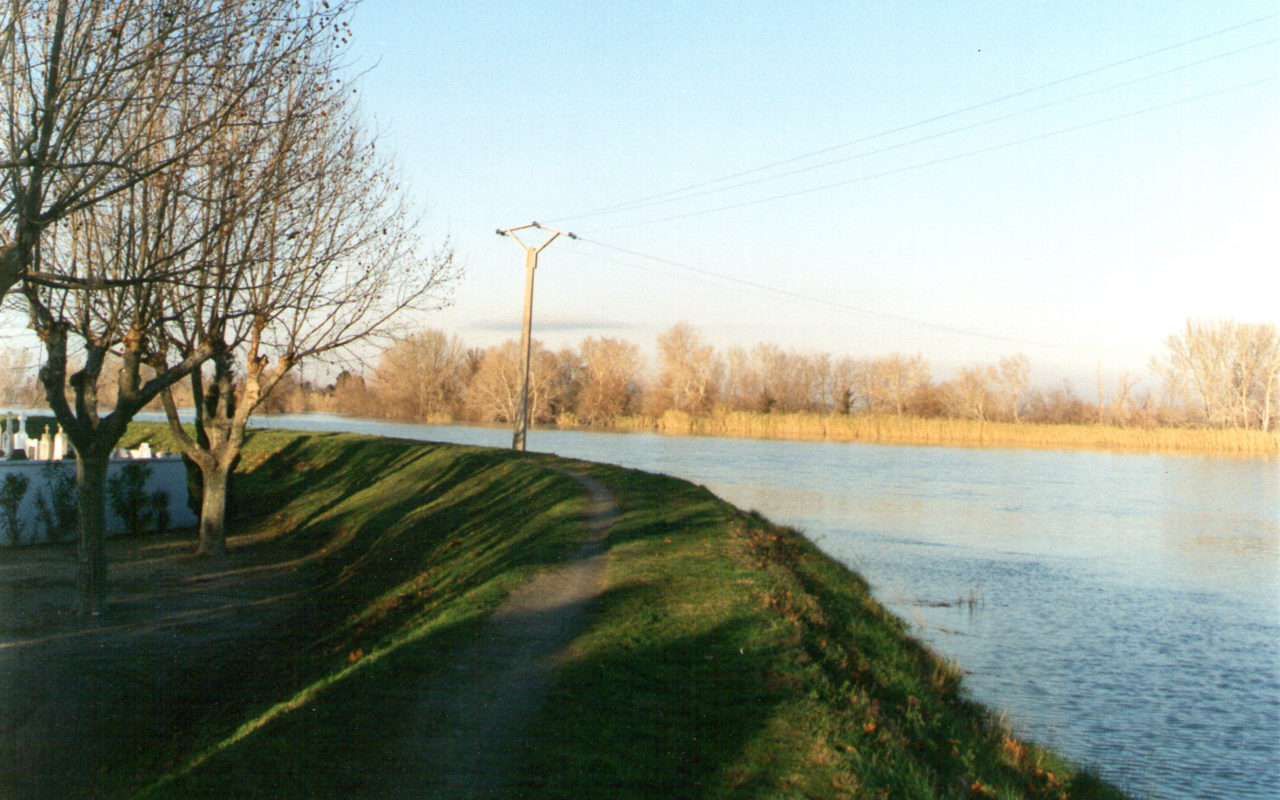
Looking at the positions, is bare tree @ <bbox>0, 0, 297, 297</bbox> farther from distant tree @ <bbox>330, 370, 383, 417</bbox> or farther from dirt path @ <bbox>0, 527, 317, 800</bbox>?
distant tree @ <bbox>330, 370, 383, 417</bbox>

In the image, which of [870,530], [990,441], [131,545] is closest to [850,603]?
[870,530]

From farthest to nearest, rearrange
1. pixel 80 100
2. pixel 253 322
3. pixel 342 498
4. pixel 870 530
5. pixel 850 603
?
pixel 342 498 → pixel 870 530 → pixel 253 322 → pixel 850 603 → pixel 80 100

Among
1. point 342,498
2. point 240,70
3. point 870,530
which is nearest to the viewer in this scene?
point 240,70

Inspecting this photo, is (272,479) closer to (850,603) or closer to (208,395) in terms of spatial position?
(208,395)

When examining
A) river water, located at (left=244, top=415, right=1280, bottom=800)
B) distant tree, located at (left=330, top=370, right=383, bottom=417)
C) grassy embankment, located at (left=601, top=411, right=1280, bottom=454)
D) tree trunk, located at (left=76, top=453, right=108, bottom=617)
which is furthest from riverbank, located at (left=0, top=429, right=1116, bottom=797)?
distant tree, located at (left=330, top=370, right=383, bottom=417)

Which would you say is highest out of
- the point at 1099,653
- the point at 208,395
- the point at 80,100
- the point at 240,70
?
the point at 240,70

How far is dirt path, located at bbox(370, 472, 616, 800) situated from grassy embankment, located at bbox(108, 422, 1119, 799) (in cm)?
17

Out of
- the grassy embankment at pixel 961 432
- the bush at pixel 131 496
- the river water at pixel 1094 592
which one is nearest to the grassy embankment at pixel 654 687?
the river water at pixel 1094 592

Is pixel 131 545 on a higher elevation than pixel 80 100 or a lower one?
lower

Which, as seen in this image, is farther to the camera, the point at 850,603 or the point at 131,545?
the point at 131,545

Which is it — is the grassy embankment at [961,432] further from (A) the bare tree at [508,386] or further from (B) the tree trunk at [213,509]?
(B) the tree trunk at [213,509]

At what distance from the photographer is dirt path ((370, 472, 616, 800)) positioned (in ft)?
19.4

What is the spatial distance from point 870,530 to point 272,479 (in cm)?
1935

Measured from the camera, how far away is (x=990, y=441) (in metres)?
61.7
